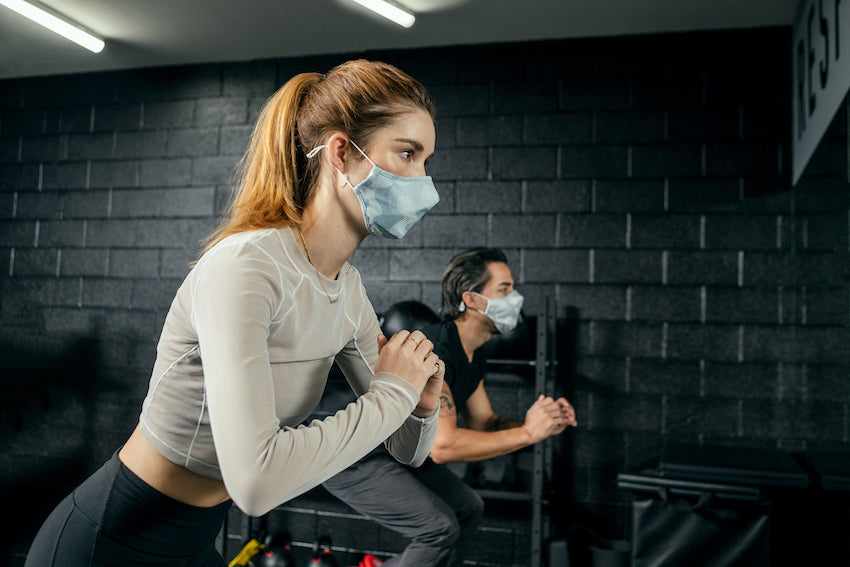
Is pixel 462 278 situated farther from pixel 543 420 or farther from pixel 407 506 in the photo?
pixel 407 506

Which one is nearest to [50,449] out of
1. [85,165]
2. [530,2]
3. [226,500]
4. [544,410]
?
[85,165]

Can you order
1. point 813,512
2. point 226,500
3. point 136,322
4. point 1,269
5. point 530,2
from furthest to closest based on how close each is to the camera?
point 1,269, point 136,322, point 530,2, point 813,512, point 226,500

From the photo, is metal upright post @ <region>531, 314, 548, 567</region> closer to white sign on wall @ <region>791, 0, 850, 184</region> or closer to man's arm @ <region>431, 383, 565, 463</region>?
man's arm @ <region>431, 383, 565, 463</region>

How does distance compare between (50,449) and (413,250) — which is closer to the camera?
(413,250)

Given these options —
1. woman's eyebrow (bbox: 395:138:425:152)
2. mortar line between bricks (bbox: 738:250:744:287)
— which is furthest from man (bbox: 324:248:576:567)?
woman's eyebrow (bbox: 395:138:425:152)

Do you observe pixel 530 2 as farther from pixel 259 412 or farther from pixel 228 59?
pixel 259 412

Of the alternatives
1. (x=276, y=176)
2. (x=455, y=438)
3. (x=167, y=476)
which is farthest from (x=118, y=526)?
(x=455, y=438)

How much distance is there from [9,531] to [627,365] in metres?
3.45

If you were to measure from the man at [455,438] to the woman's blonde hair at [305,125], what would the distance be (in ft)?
3.97

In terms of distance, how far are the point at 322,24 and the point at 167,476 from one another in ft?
8.74

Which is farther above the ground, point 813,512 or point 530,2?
point 530,2

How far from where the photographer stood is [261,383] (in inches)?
32.4

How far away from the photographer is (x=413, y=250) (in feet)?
10.7

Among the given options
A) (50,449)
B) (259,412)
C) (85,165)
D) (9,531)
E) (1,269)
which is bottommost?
(9,531)
